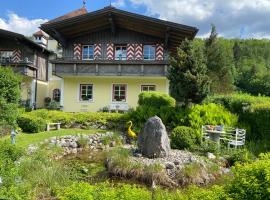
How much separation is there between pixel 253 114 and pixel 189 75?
3.61 meters

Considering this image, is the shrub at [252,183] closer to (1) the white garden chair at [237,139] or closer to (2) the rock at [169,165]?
(2) the rock at [169,165]

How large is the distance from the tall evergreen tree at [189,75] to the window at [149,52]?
7.19 metres

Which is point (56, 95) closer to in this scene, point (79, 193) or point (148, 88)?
point (148, 88)

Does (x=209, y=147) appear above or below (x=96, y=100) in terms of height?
below

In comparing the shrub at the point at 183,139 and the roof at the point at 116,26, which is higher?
the roof at the point at 116,26

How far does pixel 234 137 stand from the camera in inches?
621

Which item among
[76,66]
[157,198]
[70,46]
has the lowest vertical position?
[157,198]

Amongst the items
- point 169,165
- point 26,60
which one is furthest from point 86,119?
point 26,60

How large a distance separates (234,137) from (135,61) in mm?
10218

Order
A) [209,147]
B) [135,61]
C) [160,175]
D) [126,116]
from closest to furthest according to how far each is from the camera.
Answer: [160,175] → [209,147] → [126,116] → [135,61]

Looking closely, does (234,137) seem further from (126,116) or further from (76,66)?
(76,66)

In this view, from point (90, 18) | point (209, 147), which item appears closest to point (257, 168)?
point (209, 147)

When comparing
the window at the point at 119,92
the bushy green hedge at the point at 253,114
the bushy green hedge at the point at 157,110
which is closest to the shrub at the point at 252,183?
the bushy green hedge at the point at 253,114

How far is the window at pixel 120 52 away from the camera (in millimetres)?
26750
